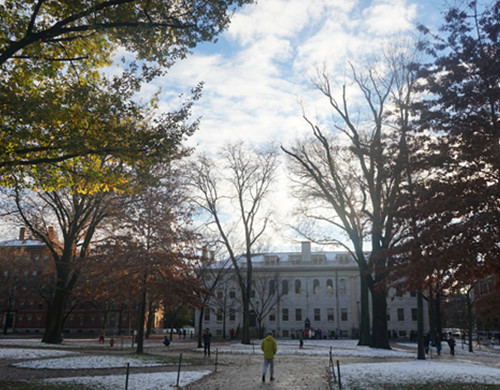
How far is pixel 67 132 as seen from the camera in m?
11.0

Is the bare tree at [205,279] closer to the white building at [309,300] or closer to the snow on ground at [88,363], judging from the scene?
the snow on ground at [88,363]

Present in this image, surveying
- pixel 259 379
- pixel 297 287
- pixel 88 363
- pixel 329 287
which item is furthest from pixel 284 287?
pixel 259 379

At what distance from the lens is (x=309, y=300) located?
65.1m

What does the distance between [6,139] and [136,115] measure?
3.24m

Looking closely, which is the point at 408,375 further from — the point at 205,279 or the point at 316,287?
the point at 316,287

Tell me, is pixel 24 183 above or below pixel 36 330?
above

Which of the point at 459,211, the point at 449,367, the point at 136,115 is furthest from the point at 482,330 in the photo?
the point at 136,115

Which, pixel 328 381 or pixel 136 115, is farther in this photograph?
pixel 328 381

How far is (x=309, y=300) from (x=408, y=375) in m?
52.9

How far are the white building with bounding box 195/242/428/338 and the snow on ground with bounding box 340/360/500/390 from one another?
4650cm

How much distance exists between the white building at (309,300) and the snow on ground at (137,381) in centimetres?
4785

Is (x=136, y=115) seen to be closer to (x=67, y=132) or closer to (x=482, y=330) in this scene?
(x=67, y=132)

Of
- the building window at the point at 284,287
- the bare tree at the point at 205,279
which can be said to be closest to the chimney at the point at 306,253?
the building window at the point at 284,287

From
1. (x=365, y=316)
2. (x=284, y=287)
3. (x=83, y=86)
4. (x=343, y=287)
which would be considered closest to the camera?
(x=83, y=86)
